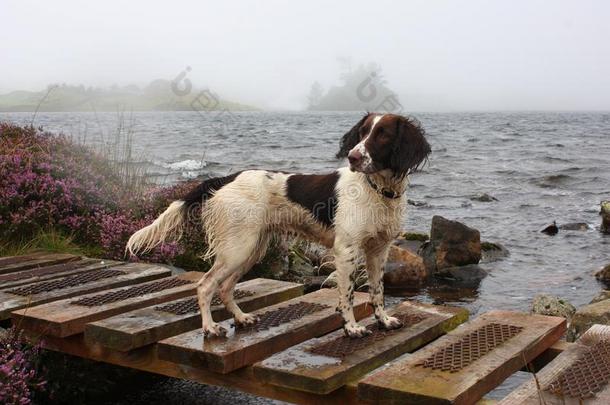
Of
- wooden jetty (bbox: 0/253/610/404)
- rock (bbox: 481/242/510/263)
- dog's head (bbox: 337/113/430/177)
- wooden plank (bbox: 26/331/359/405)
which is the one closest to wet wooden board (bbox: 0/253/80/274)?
wooden jetty (bbox: 0/253/610/404)

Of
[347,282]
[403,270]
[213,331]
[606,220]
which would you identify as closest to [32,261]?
[213,331]

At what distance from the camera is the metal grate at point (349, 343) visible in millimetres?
3959

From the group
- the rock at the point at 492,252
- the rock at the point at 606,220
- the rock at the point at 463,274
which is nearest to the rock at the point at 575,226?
the rock at the point at 606,220

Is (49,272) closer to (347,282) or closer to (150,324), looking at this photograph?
(150,324)

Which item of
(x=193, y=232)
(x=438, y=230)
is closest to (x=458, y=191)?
(x=438, y=230)

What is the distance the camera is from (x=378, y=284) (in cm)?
459

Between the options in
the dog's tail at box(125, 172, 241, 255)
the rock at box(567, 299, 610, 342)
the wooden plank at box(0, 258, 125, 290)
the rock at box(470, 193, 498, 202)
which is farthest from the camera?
the rock at box(470, 193, 498, 202)

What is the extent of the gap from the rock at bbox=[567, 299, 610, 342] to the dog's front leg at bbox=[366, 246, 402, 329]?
2907 mm

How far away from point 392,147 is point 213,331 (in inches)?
63.4

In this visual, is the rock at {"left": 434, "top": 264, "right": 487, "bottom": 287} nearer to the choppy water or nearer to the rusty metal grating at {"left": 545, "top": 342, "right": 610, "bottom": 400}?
the choppy water

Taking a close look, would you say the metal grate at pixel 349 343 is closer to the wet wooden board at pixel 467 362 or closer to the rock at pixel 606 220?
the wet wooden board at pixel 467 362

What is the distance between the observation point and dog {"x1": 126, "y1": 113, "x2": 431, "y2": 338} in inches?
165

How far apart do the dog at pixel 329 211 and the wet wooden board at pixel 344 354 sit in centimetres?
13

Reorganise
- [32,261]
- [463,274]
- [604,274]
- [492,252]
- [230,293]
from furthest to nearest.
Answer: [492,252]
[463,274]
[604,274]
[32,261]
[230,293]
